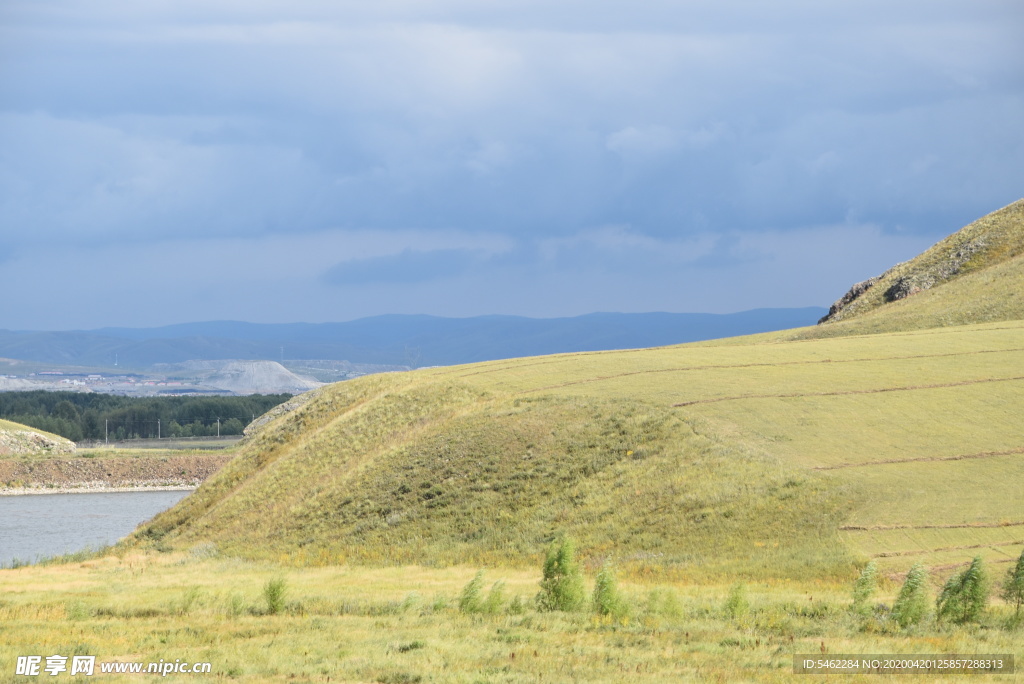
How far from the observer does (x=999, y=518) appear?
2984 cm

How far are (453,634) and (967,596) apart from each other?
1032cm

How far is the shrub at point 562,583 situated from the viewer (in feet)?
78.5

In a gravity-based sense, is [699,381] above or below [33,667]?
above

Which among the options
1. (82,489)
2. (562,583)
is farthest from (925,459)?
(82,489)

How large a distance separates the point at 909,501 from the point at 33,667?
77.9ft

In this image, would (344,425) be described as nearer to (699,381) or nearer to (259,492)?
(259,492)

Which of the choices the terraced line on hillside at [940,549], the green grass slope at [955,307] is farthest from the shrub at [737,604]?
the green grass slope at [955,307]

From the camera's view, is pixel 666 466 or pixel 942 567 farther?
pixel 666 466

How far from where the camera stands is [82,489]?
355 feet

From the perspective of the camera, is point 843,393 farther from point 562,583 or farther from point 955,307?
point 955,307

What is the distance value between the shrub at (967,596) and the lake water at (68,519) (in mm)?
39635

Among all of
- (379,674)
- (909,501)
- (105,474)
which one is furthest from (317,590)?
(105,474)

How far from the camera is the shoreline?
10419 centimetres

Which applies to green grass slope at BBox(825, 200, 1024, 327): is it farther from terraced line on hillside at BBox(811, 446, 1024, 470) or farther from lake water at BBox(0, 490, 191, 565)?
lake water at BBox(0, 490, 191, 565)
